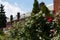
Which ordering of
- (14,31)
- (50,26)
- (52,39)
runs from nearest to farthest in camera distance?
(52,39) < (50,26) < (14,31)

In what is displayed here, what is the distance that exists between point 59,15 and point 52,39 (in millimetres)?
1112

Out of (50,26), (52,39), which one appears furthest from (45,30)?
(52,39)

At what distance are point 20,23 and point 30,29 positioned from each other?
1150mm

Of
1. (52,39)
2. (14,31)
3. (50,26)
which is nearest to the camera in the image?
(52,39)

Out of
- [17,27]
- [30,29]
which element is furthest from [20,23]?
[30,29]

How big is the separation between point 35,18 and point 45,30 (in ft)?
2.38

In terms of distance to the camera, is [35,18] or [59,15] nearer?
[59,15]

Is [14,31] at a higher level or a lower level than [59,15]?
lower

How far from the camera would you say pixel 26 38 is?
1316cm

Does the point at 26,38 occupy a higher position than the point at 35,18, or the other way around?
the point at 35,18

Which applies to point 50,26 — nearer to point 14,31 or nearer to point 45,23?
point 45,23

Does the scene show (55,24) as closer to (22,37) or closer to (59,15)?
(59,15)

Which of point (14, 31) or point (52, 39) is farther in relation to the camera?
point (14, 31)

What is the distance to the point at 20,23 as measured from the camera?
1412cm
